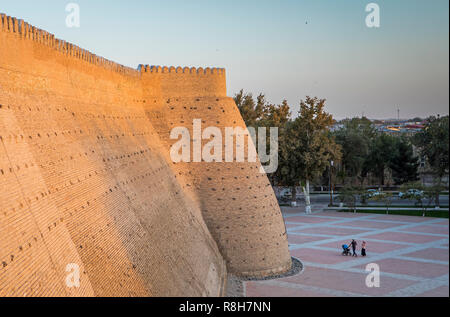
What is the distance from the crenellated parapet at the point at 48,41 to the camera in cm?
1038

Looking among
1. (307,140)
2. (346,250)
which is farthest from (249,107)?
(346,250)

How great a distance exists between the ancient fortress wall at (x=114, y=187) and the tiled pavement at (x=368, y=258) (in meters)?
1.61

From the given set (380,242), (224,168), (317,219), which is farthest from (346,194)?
(224,168)

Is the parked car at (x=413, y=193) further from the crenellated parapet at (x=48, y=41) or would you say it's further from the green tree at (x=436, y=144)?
the crenellated parapet at (x=48, y=41)

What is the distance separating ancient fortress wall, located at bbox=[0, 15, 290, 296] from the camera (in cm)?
791

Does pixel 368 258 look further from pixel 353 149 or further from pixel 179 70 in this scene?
pixel 353 149

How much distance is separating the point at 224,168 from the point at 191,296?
7552 millimetres

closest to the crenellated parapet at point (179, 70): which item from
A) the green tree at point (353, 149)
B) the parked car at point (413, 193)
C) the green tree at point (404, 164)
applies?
the parked car at point (413, 193)

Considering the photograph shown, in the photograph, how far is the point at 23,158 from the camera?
8531mm

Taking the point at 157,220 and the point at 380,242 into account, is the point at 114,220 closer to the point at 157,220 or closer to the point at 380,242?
the point at 157,220

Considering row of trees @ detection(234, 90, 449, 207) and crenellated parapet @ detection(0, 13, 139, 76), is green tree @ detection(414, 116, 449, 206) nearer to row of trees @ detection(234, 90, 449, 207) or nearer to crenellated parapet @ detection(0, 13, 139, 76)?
row of trees @ detection(234, 90, 449, 207)

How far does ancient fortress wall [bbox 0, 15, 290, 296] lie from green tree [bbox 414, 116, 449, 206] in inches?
835

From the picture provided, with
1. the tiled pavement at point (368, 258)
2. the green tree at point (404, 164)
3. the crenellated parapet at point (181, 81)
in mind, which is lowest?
the tiled pavement at point (368, 258)

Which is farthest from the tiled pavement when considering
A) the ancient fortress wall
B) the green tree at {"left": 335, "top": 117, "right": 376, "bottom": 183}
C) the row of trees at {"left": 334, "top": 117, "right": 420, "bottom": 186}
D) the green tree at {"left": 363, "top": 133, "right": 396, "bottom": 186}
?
the green tree at {"left": 363, "top": 133, "right": 396, "bottom": 186}
